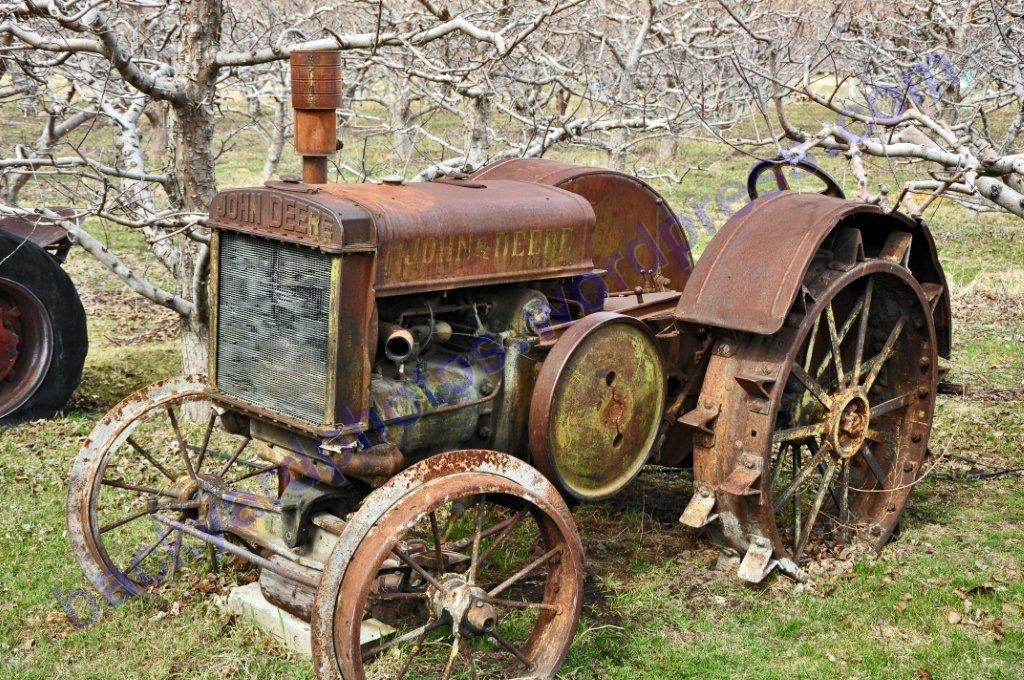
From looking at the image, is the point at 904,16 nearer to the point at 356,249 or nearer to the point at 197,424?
the point at 197,424

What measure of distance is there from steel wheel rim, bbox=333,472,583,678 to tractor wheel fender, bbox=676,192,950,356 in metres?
1.10

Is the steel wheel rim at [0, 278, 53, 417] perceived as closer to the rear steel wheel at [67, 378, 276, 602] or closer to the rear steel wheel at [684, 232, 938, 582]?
the rear steel wheel at [67, 378, 276, 602]

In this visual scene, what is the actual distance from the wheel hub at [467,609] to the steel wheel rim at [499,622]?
58 millimetres

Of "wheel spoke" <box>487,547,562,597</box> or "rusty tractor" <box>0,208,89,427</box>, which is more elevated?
"wheel spoke" <box>487,547,562,597</box>

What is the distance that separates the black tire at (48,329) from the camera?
6336mm

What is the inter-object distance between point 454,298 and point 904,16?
12.1 m

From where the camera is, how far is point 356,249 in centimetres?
341

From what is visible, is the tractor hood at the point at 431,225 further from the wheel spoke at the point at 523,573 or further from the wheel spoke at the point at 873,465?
the wheel spoke at the point at 873,465

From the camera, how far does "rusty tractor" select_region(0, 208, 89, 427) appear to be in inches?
250

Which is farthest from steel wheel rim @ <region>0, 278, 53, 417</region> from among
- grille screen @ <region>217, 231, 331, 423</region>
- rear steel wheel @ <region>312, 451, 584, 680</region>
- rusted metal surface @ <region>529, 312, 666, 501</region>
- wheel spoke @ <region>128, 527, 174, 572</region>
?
rusted metal surface @ <region>529, 312, 666, 501</region>

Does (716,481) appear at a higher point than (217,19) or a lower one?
lower

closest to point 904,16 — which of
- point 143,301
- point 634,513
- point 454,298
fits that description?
point 143,301

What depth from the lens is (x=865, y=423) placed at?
463 cm

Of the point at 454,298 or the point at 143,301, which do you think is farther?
the point at 143,301
